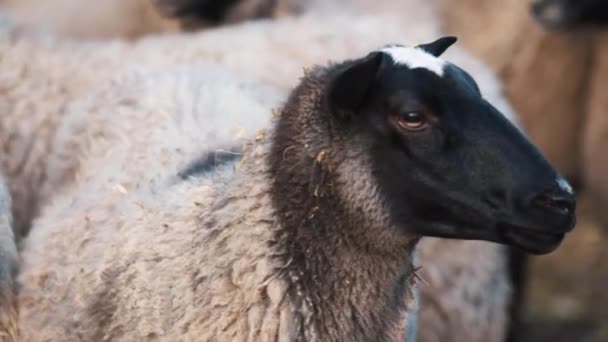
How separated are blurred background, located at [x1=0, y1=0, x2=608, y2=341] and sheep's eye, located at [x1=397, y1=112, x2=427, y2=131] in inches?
146

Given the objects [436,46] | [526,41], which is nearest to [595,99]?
[526,41]

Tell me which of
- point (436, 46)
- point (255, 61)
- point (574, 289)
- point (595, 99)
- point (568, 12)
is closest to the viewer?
point (436, 46)

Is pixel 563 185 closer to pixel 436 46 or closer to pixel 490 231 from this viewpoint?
pixel 490 231

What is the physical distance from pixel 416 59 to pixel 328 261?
52cm

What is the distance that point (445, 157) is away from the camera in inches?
119

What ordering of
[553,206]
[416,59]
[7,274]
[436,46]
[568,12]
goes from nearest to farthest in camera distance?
[553,206], [416,59], [436,46], [7,274], [568,12]

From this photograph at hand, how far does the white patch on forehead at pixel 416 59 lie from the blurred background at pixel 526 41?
356cm

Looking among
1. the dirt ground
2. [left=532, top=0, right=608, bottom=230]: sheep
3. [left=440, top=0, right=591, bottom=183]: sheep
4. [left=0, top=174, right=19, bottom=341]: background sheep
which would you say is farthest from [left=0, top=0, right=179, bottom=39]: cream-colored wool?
[left=0, top=174, right=19, bottom=341]: background sheep

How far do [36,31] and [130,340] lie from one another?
2.18m

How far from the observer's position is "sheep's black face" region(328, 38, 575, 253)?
2977 mm

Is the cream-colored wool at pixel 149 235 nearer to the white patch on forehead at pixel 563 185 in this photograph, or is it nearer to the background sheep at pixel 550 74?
the white patch on forehead at pixel 563 185

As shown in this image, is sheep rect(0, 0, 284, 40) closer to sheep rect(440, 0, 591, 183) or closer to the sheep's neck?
sheep rect(440, 0, 591, 183)

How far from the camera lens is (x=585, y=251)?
26.2 feet

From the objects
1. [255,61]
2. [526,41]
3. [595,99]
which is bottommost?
[595,99]
